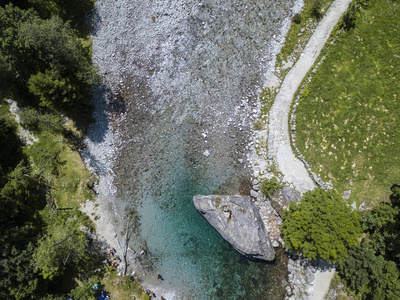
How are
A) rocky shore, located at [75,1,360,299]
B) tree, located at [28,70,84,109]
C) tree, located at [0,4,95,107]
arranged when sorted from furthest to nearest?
rocky shore, located at [75,1,360,299] < tree, located at [28,70,84,109] < tree, located at [0,4,95,107]

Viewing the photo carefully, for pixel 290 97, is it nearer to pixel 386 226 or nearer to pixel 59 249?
pixel 386 226

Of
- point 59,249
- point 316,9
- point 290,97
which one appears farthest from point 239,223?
point 316,9

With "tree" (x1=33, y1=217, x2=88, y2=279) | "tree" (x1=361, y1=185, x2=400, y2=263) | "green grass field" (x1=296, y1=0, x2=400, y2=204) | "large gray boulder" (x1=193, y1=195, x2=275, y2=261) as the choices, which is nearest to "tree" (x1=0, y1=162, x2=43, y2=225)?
"tree" (x1=33, y1=217, x2=88, y2=279)

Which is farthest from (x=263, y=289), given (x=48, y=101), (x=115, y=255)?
(x=48, y=101)

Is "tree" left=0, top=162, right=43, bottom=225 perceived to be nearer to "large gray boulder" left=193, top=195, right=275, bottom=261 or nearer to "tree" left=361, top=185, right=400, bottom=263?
"large gray boulder" left=193, top=195, right=275, bottom=261

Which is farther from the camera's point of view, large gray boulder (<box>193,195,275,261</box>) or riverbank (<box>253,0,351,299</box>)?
riverbank (<box>253,0,351,299</box>)

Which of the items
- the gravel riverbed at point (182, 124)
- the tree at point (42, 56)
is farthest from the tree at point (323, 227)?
the tree at point (42, 56)

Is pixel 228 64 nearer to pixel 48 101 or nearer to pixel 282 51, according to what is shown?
pixel 282 51
